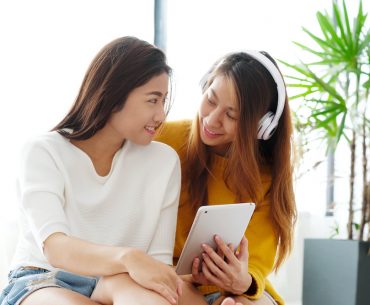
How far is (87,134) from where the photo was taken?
1601mm

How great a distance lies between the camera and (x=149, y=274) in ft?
4.24

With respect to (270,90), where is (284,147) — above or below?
below

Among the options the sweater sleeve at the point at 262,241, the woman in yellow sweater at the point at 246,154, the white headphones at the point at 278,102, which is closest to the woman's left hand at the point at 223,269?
the woman in yellow sweater at the point at 246,154

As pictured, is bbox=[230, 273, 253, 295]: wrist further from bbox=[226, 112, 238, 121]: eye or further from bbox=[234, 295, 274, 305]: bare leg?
bbox=[226, 112, 238, 121]: eye

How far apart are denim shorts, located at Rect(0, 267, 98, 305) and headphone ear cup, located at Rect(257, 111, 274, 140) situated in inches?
27.7

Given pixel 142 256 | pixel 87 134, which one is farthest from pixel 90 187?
pixel 142 256

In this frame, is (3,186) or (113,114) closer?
(113,114)

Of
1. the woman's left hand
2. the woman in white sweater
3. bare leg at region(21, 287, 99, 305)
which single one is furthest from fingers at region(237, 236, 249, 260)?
bare leg at region(21, 287, 99, 305)

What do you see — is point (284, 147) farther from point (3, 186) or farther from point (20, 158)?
point (3, 186)

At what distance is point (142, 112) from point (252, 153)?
16.6 inches

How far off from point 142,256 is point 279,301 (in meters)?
0.72

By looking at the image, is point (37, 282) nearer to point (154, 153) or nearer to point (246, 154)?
point (154, 153)

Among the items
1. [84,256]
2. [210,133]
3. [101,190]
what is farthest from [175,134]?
[84,256]

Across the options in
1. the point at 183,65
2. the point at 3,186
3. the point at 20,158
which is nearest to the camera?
the point at 20,158
